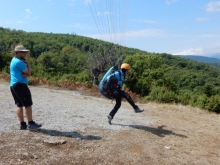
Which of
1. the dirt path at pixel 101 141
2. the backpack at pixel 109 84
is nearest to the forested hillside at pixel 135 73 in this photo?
the backpack at pixel 109 84

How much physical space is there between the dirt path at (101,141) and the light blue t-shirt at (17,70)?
1.25 meters

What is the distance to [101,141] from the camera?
20.1ft

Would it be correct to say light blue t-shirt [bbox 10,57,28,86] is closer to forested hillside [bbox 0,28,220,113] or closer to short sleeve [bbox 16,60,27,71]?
short sleeve [bbox 16,60,27,71]

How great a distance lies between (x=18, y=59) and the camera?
5.80 m

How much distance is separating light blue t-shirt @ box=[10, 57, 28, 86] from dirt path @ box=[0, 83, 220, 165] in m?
1.25

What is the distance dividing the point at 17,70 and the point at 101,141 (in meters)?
2.59

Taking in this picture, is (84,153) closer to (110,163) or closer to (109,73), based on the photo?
(110,163)

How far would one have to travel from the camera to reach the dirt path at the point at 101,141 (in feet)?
16.8

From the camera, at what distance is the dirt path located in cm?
513

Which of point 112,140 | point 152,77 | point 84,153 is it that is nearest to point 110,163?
point 84,153

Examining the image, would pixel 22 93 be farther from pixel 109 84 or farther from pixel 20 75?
pixel 109 84

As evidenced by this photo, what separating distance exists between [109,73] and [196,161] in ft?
10.4

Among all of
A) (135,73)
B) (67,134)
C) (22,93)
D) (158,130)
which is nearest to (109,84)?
(67,134)

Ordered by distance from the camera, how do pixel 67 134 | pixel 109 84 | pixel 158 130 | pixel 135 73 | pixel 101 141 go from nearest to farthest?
pixel 101 141, pixel 67 134, pixel 109 84, pixel 158 130, pixel 135 73
